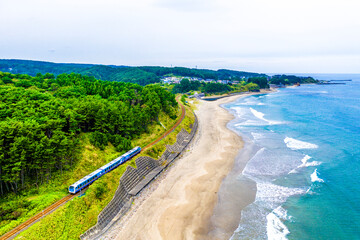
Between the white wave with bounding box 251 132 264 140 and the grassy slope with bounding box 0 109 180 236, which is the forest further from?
the white wave with bounding box 251 132 264 140

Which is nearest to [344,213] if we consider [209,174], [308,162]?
[308,162]

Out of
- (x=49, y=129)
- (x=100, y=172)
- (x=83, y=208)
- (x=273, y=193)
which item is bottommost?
(x=273, y=193)

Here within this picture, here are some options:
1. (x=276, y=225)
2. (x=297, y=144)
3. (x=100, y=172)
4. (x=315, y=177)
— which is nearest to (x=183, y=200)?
(x=276, y=225)

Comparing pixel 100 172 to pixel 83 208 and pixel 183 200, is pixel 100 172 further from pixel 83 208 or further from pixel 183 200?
pixel 183 200

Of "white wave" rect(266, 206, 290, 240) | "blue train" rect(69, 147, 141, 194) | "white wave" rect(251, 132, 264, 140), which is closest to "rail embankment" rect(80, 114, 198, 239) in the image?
"blue train" rect(69, 147, 141, 194)

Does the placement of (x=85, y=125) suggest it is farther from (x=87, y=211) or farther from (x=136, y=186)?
(x=87, y=211)

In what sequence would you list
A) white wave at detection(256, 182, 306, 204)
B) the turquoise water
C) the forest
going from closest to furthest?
1. the forest
2. the turquoise water
3. white wave at detection(256, 182, 306, 204)
